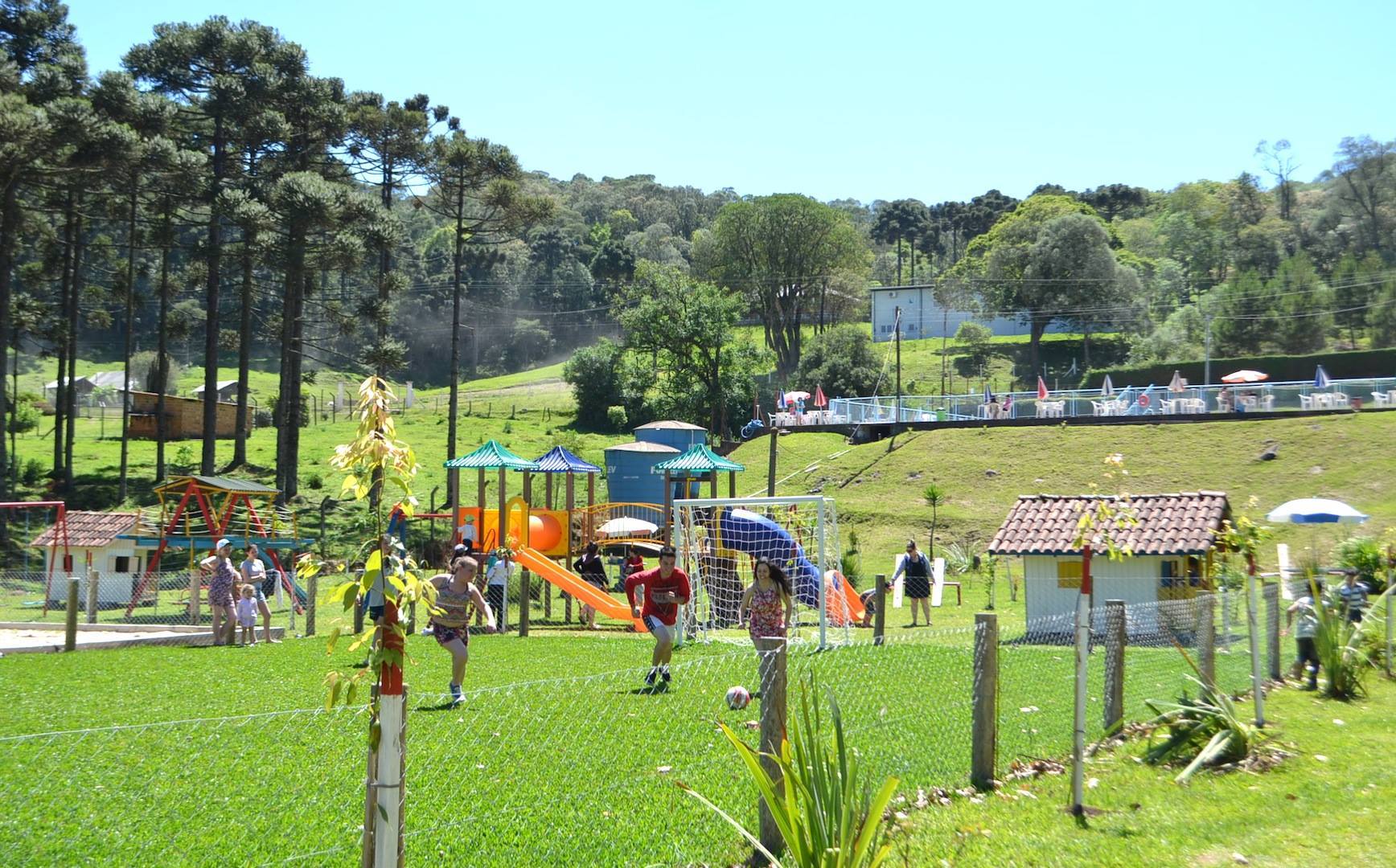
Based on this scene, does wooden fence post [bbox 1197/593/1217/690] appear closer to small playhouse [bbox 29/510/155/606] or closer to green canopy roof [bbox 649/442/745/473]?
green canopy roof [bbox 649/442/745/473]

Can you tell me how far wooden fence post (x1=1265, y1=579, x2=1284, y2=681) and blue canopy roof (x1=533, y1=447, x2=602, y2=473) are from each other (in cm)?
1754

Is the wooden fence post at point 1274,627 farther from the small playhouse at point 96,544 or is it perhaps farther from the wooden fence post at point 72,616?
the small playhouse at point 96,544

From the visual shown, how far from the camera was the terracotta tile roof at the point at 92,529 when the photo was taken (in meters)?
27.2

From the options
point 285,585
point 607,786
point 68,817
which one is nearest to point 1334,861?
point 607,786

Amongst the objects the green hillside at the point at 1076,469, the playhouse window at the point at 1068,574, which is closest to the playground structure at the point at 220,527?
the playhouse window at the point at 1068,574

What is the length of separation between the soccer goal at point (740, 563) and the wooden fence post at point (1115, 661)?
8.49 metres

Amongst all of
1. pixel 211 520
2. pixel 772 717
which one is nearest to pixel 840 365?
pixel 211 520

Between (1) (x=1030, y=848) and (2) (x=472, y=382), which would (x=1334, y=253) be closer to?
(2) (x=472, y=382)

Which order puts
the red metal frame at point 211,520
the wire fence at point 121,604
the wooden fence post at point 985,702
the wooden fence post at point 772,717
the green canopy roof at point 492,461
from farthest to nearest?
the red metal frame at point 211,520 → the green canopy roof at point 492,461 → the wire fence at point 121,604 → the wooden fence post at point 985,702 → the wooden fence post at point 772,717

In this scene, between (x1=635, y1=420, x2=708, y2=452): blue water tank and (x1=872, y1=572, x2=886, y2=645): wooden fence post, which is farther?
(x1=635, y1=420, x2=708, y2=452): blue water tank

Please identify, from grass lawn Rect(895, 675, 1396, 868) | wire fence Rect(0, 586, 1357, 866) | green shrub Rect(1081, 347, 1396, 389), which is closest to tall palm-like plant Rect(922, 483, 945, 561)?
wire fence Rect(0, 586, 1357, 866)

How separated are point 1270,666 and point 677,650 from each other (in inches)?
266

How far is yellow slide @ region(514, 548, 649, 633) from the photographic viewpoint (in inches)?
798

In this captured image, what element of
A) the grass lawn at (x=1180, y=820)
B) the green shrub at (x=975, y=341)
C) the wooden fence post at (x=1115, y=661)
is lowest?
the grass lawn at (x=1180, y=820)
